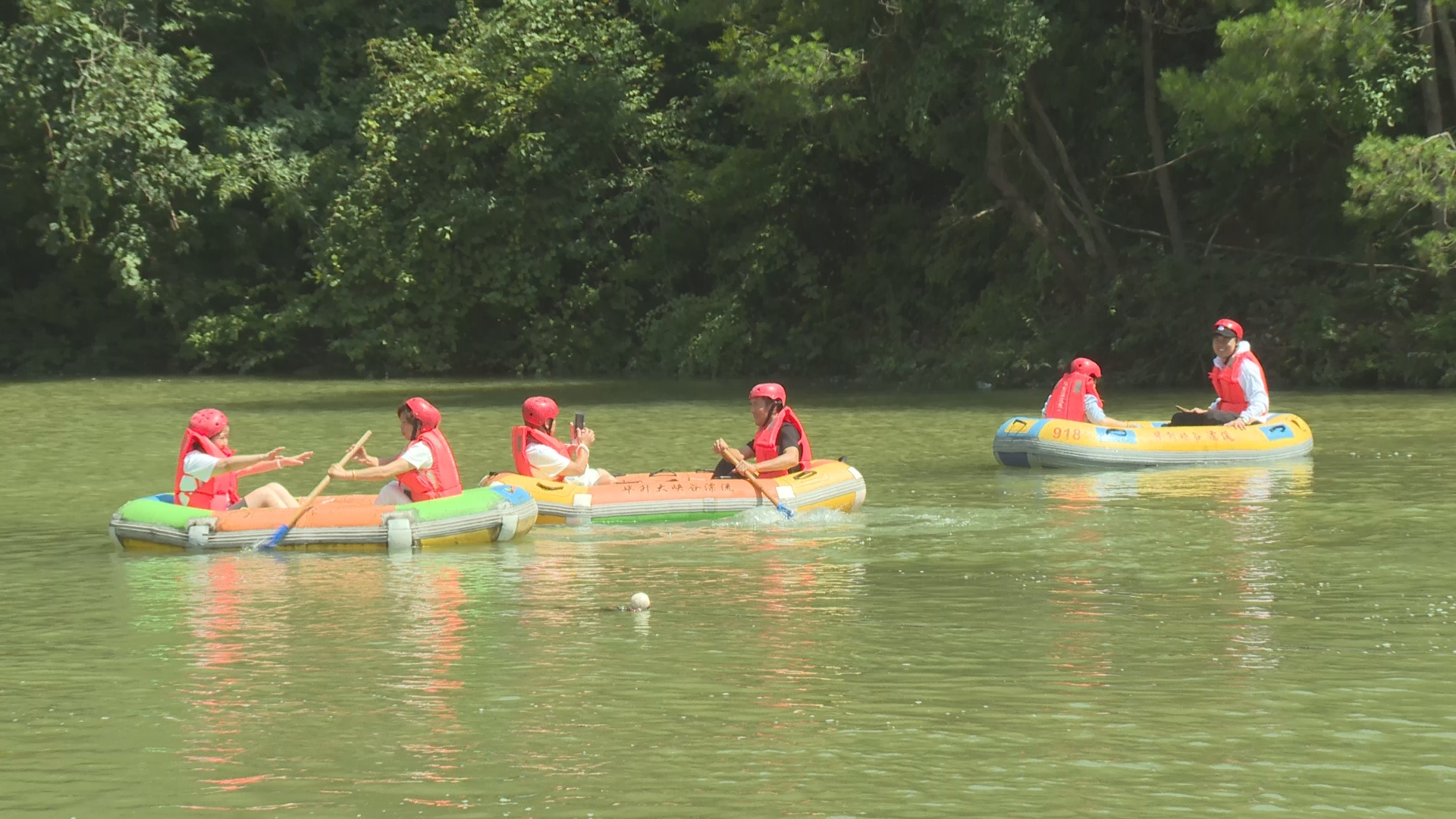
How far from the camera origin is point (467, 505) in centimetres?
1205

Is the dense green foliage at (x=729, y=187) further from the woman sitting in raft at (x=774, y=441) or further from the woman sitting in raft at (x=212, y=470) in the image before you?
the woman sitting in raft at (x=212, y=470)

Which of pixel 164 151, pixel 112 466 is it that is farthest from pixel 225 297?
pixel 112 466

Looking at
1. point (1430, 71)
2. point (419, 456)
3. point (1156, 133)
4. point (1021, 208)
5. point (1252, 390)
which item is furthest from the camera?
point (1021, 208)

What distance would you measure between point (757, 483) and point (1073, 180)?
16.0 meters

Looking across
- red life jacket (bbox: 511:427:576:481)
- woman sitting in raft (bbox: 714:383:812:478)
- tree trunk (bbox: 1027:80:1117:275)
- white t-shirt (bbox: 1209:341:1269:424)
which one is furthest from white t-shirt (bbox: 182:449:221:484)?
tree trunk (bbox: 1027:80:1117:275)

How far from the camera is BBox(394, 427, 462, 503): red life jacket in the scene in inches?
484

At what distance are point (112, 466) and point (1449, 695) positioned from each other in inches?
519

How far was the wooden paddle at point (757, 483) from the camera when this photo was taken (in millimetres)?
13172

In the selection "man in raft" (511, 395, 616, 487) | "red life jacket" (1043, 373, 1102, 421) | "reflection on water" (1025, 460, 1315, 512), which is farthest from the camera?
"red life jacket" (1043, 373, 1102, 421)

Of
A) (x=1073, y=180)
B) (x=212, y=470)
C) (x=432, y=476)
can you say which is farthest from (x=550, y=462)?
(x=1073, y=180)

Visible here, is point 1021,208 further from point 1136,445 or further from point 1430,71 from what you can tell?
point 1136,445

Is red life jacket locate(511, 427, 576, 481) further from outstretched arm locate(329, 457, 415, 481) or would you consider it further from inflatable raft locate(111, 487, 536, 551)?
outstretched arm locate(329, 457, 415, 481)

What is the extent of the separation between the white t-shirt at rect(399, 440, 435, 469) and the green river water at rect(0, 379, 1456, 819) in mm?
686

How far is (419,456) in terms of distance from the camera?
1217 centimetres
